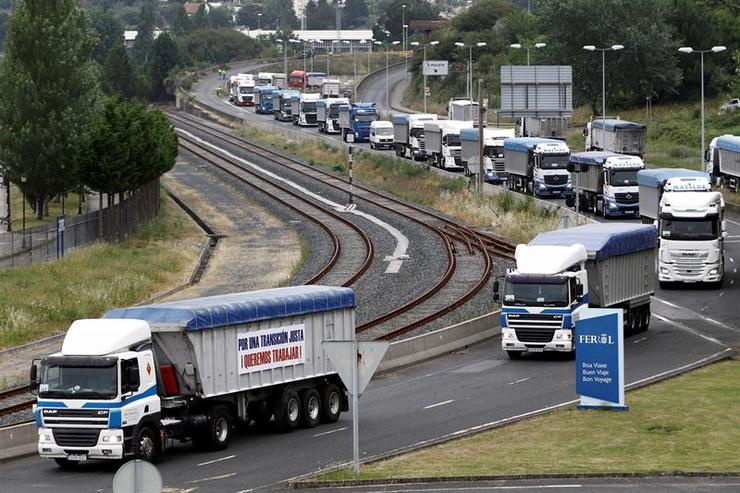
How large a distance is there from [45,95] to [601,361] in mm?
45804

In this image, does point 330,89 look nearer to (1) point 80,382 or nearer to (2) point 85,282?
(2) point 85,282

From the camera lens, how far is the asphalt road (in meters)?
26.9

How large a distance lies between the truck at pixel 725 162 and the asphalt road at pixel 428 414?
33.4 meters

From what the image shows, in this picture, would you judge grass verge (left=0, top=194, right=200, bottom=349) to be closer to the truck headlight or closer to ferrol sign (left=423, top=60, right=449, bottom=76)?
the truck headlight

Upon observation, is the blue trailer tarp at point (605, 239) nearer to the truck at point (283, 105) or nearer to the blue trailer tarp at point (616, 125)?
the blue trailer tarp at point (616, 125)

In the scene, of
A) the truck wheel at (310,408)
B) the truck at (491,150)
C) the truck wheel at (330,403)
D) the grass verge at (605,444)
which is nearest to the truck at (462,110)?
the truck at (491,150)

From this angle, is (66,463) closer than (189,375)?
Yes

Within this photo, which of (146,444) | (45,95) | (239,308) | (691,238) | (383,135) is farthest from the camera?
(383,135)

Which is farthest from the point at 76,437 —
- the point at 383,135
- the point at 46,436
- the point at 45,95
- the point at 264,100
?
the point at 264,100

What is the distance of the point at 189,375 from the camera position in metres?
29.6

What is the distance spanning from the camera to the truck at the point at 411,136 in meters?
112

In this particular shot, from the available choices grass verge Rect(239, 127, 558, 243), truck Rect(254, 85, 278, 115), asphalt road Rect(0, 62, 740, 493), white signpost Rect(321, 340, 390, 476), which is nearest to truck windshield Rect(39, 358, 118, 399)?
asphalt road Rect(0, 62, 740, 493)

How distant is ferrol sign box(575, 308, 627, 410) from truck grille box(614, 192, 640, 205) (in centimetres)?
4277

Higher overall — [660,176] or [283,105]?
[283,105]
